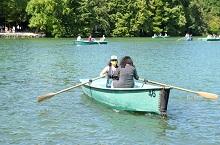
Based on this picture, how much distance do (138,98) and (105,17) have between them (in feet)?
282

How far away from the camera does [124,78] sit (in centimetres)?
1798

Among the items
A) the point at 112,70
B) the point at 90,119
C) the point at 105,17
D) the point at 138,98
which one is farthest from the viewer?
the point at 105,17

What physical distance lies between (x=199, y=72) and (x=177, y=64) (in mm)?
6331

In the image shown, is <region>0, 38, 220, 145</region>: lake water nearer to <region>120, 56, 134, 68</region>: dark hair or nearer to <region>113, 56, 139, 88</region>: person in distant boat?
<region>113, 56, 139, 88</region>: person in distant boat

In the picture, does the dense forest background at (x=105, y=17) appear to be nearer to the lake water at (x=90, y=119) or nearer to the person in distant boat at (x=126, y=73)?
the lake water at (x=90, y=119)

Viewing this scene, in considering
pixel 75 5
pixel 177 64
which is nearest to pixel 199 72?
pixel 177 64

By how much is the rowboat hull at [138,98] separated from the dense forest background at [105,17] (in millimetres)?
73340

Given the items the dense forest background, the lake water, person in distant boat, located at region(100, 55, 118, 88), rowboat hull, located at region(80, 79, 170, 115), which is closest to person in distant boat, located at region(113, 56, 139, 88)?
rowboat hull, located at region(80, 79, 170, 115)

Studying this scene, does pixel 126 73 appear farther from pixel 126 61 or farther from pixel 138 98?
pixel 138 98

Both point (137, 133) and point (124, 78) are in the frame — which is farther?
point (124, 78)

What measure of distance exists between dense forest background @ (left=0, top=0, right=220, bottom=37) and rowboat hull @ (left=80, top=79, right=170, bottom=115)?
241 feet

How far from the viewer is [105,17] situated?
102562 millimetres

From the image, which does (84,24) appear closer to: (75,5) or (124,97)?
(75,5)

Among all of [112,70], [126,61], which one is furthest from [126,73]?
[112,70]
